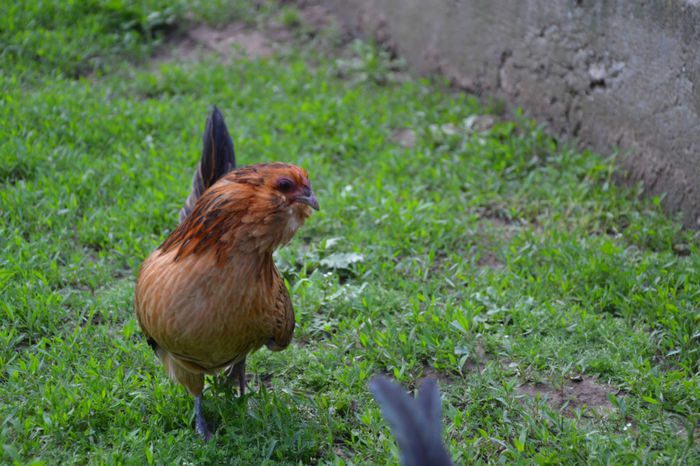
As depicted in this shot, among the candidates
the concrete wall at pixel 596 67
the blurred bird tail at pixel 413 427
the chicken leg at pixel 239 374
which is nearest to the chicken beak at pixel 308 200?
the chicken leg at pixel 239 374

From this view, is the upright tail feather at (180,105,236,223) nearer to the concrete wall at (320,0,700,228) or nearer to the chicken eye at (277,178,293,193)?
the chicken eye at (277,178,293,193)

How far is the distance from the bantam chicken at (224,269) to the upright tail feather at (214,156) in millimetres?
724

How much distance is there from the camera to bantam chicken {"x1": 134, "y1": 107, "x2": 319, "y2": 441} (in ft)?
8.46

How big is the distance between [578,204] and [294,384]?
8.53 feet

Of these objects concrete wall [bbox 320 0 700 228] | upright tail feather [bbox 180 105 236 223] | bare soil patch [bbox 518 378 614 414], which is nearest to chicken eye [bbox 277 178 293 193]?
upright tail feather [bbox 180 105 236 223]

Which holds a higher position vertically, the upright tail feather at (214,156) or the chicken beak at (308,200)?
the chicken beak at (308,200)

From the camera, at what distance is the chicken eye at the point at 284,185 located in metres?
2.62

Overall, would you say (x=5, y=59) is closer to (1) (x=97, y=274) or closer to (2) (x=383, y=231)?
(1) (x=97, y=274)

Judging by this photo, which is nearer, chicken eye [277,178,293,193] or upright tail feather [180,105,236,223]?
chicken eye [277,178,293,193]

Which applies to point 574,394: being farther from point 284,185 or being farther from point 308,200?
point 284,185

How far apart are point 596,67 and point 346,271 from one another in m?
2.54

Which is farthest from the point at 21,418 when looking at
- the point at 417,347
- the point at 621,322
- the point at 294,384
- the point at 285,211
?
the point at 621,322

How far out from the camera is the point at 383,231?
4.52m

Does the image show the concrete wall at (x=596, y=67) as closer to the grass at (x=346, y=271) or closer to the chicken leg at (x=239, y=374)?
Result: the grass at (x=346, y=271)
